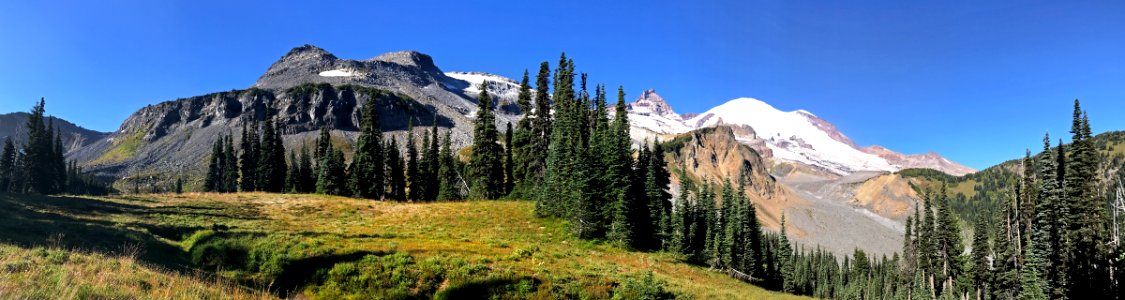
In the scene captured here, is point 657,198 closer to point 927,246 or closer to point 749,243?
point 749,243

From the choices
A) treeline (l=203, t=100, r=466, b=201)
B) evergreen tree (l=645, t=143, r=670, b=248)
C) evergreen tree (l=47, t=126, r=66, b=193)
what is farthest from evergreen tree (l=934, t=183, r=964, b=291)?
evergreen tree (l=47, t=126, r=66, b=193)

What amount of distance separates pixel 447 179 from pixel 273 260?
2451 inches

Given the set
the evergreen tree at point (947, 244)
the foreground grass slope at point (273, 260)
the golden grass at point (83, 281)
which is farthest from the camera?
the evergreen tree at point (947, 244)

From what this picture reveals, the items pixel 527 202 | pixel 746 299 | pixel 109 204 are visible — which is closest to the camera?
pixel 746 299

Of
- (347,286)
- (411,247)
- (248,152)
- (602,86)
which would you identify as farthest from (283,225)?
(248,152)

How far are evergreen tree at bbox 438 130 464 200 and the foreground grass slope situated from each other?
122 feet

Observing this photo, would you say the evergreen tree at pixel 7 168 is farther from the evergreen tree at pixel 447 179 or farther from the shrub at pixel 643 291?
the shrub at pixel 643 291

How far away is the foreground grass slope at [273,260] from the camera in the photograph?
14484 millimetres

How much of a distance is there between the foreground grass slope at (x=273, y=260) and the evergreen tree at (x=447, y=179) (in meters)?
37.3

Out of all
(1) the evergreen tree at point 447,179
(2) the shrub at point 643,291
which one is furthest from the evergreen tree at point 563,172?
(1) the evergreen tree at point 447,179

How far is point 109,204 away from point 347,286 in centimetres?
3793

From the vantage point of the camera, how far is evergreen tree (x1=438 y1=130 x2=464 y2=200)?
8649 cm

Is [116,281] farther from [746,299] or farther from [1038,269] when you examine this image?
[1038,269]

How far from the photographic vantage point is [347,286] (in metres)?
24.8
